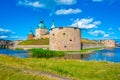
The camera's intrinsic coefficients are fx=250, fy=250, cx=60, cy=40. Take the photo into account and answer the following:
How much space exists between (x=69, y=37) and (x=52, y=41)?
4.72 meters

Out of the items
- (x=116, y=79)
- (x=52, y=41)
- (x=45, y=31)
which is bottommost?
(x=116, y=79)

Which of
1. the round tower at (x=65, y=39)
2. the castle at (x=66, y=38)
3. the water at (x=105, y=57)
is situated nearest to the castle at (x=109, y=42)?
the castle at (x=66, y=38)

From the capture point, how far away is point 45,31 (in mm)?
130750

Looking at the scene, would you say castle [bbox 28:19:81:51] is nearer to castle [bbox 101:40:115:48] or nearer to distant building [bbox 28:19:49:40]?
distant building [bbox 28:19:49:40]

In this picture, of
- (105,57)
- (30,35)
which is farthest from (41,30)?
(105,57)

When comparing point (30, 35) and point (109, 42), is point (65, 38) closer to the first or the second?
point (30, 35)

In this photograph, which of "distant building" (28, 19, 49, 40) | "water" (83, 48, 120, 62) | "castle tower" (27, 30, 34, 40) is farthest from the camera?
"castle tower" (27, 30, 34, 40)

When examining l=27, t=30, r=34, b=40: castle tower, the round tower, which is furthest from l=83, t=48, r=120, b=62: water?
l=27, t=30, r=34, b=40: castle tower

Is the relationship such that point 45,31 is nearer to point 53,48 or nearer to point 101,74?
point 53,48

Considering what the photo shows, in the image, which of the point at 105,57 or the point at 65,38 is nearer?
the point at 105,57

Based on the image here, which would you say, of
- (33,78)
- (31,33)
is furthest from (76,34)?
(31,33)

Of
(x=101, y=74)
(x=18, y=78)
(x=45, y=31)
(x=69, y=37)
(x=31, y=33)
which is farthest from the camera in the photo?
(x=31, y=33)

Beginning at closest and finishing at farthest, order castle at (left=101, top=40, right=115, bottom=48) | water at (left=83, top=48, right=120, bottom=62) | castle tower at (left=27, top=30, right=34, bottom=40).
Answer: water at (left=83, top=48, right=120, bottom=62), castle tower at (left=27, top=30, right=34, bottom=40), castle at (left=101, top=40, right=115, bottom=48)

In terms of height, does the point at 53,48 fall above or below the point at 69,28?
below
